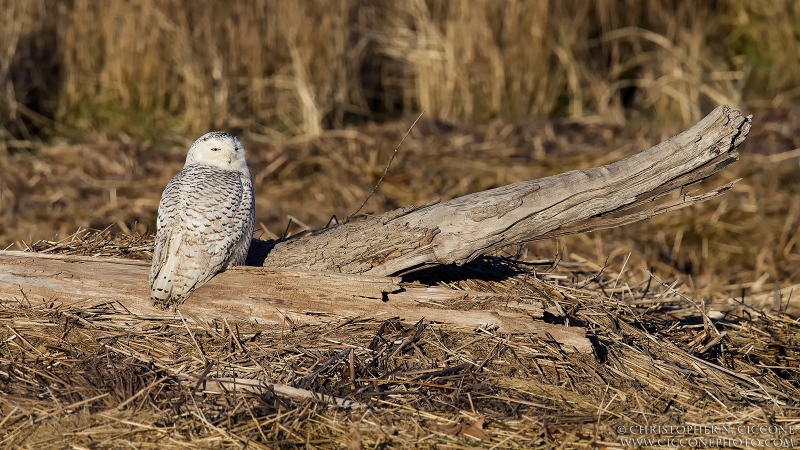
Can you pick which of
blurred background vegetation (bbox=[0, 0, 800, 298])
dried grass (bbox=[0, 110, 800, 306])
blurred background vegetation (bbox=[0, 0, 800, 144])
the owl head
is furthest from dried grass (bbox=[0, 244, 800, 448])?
blurred background vegetation (bbox=[0, 0, 800, 144])

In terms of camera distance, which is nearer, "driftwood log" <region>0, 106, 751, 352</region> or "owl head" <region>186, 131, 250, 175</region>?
"driftwood log" <region>0, 106, 751, 352</region>

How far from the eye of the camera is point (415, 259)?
393cm

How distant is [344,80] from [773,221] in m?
4.81

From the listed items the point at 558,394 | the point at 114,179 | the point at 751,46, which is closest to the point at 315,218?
the point at 114,179

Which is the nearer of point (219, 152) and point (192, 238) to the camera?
point (192, 238)

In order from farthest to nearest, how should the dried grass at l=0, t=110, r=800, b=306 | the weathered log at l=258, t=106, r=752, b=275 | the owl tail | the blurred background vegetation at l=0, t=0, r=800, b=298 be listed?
the blurred background vegetation at l=0, t=0, r=800, b=298 < the dried grass at l=0, t=110, r=800, b=306 < the owl tail < the weathered log at l=258, t=106, r=752, b=275

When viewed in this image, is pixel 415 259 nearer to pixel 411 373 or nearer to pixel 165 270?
pixel 411 373

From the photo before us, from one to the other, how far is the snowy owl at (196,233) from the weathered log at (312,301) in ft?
0.30

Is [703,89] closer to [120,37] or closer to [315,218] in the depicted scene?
[315,218]

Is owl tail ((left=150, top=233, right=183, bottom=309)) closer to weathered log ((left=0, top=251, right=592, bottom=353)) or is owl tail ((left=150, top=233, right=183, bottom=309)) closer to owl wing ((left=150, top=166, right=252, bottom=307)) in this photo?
owl wing ((left=150, top=166, right=252, bottom=307))

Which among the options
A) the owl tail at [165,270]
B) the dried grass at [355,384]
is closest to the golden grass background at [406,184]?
the dried grass at [355,384]

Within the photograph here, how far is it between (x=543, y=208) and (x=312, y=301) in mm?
1124

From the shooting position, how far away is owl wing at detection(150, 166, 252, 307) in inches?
151

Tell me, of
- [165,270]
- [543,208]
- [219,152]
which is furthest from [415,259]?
[219,152]
